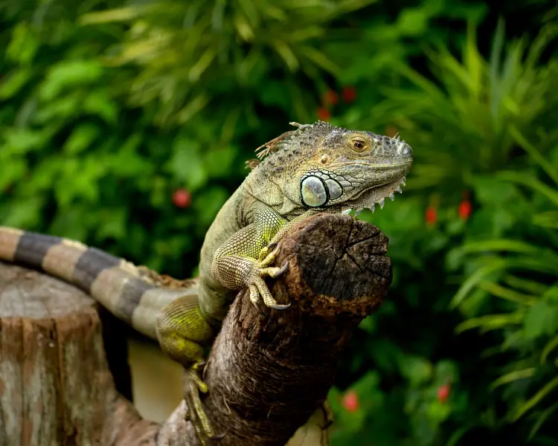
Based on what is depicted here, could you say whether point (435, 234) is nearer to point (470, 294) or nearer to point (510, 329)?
point (470, 294)

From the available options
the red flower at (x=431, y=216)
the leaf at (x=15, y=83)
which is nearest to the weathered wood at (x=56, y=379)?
the red flower at (x=431, y=216)

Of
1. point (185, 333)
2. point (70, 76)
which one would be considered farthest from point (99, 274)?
point (70, 76)

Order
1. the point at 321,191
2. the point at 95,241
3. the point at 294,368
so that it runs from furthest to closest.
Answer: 1. the point at 95,241
2. the point at 321,191
3. the point at 294,368

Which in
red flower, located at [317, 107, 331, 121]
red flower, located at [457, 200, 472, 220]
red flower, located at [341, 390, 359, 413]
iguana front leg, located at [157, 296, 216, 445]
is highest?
red flower, located at [317, 107, 331, 121]

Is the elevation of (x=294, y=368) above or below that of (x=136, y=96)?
below

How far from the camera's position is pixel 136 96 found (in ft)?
16.9

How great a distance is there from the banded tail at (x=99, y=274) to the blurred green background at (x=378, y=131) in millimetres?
1509

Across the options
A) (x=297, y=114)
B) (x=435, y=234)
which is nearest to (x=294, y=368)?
(x=435, y=234)

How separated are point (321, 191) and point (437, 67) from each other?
3.22 metres

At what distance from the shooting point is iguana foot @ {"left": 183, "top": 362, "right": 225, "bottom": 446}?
7.57 feet

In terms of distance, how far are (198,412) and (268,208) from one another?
2.04 feet

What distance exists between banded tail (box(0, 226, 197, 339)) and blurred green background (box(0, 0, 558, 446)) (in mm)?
1509

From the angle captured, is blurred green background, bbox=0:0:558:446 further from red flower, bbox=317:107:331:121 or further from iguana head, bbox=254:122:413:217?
iguana head, bbox=254:122:413:217

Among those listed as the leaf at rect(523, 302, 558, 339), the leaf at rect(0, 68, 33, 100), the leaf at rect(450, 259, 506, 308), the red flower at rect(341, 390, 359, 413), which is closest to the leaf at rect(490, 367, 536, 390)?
the leaf at rect(523, 302, 558, 339)
